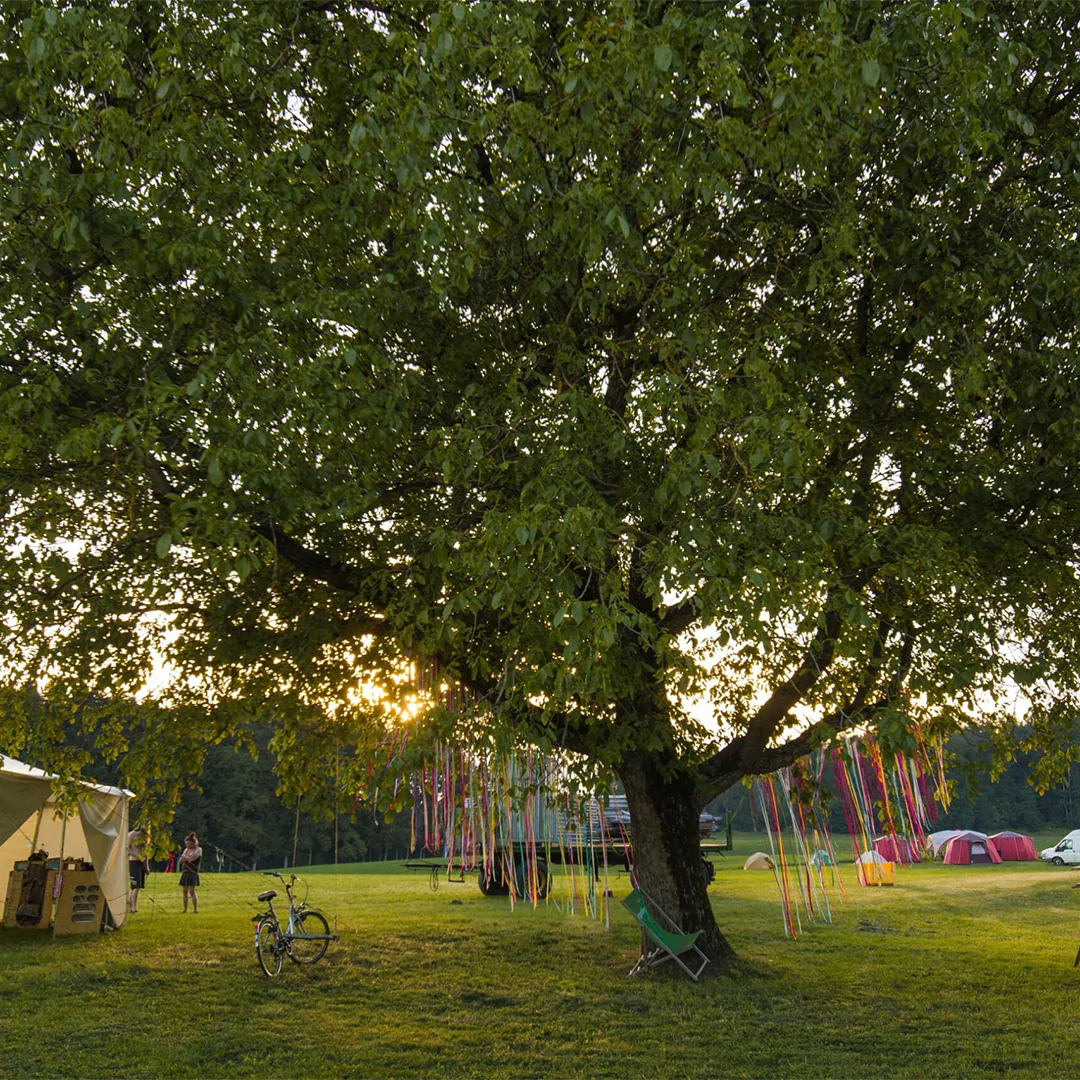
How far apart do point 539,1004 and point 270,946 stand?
401cm

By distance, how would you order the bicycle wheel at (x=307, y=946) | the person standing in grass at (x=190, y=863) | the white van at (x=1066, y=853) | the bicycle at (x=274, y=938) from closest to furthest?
the bicycle at (x=274, y=938)
the bicycle wheel at (x=307, y=946)
the person standing in grass at (x=190, y=863)
the white van at (x=1066, y=853)

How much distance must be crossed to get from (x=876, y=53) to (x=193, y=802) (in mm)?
59472

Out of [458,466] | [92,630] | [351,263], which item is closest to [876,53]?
[458,466]

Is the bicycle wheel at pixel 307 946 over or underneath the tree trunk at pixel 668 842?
underneath

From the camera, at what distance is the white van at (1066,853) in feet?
138

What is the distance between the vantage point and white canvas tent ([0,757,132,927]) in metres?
15.4

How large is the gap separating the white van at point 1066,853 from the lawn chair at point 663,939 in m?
36.4

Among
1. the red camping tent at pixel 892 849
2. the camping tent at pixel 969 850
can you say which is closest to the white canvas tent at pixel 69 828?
the red camping tent at pixel 892 849

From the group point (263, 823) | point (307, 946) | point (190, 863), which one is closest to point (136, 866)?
point (190, 863)

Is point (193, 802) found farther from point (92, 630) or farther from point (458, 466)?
point (458, 466)

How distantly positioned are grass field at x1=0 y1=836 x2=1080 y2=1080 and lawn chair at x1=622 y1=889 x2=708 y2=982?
28 centimetres

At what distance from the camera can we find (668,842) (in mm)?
12273

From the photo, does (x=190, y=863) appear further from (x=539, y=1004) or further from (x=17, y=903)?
(x=539, y=1004)

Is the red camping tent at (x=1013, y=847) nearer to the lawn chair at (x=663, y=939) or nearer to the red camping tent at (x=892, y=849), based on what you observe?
the red camping tent at (x=892, y=849)
